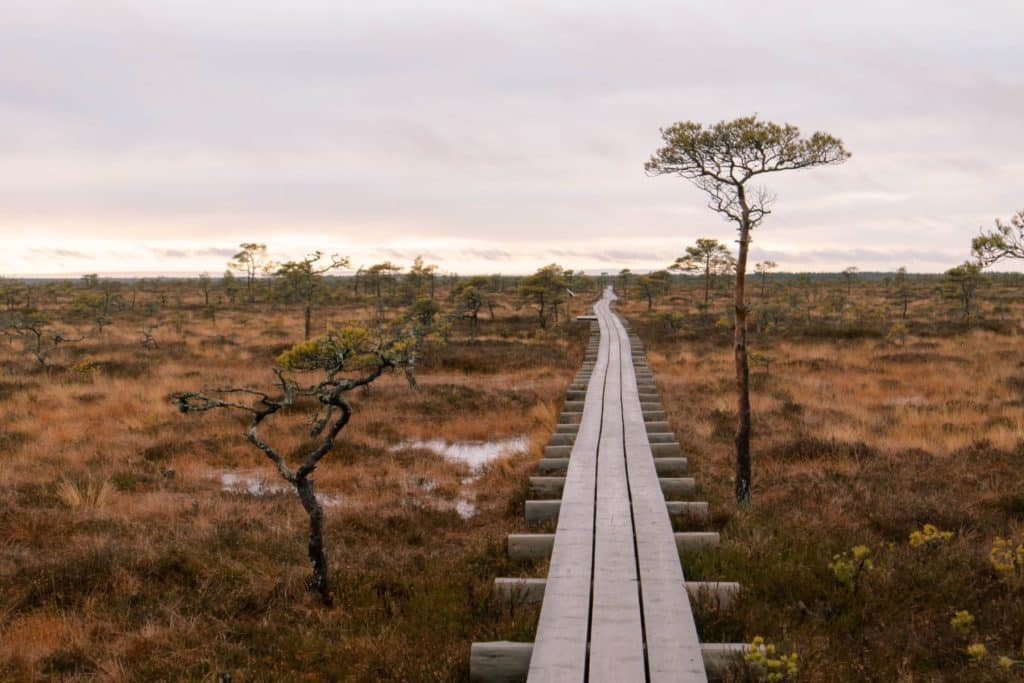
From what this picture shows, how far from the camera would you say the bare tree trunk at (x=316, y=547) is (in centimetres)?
624

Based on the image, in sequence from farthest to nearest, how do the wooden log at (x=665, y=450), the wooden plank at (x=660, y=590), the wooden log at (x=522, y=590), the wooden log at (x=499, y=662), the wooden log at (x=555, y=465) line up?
the wooden log at (x=665, y=450), the wooden log at (x=555, y=465), the wooden log at (x=522, y=590), the wooden log at (x=499, y=662), the wooden plank at (x=660, y=590)

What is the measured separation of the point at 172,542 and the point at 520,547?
14.1 feet

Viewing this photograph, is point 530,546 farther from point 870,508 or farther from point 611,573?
point 870,508

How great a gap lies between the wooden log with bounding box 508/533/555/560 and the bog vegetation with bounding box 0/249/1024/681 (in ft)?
0.56

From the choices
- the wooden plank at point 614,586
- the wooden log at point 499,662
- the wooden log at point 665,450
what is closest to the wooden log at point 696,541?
the wooden plank at point 614,586

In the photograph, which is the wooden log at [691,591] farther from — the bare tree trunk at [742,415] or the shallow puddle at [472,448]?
the shallow puddle at [472,448]

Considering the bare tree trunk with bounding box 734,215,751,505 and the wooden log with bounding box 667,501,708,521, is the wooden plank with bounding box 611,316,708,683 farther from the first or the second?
the bare tree trunk with bounding box 734,215,751,505

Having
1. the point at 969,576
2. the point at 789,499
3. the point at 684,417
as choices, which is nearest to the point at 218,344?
the point at 684,417

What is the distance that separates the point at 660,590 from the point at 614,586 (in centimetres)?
41

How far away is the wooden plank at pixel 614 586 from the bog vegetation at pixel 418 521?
641 millimetres

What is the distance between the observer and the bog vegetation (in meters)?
5.25

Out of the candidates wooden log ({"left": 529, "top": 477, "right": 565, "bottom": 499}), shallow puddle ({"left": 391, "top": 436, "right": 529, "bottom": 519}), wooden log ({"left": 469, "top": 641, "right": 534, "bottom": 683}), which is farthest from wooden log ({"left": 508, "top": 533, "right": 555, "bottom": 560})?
shallow puddle ({"left": 391, "top": 436, "right": 529, "bottom": 519})

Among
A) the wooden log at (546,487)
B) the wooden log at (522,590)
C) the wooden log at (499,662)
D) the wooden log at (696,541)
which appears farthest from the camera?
the wooden log at (546,487)

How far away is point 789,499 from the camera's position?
29.8 ft
